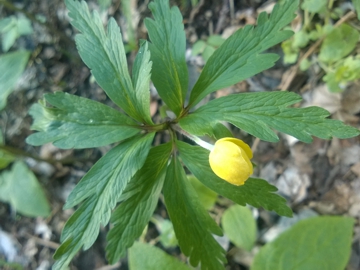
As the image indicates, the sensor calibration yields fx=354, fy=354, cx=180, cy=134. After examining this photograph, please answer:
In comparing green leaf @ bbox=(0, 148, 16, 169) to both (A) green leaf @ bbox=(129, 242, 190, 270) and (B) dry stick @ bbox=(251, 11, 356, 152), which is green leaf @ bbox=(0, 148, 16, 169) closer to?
(A) green leaf @ bbox=(129, 242, 190, 270)

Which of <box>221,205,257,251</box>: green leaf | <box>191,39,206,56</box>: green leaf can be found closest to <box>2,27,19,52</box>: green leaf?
<box>191,39,206,56</box>: green leaf

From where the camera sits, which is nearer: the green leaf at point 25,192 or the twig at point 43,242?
the green leaf at point 25,192

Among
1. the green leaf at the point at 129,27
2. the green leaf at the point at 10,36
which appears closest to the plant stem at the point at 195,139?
the green leaf at the point at 129,27

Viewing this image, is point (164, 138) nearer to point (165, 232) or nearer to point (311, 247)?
point (165, 232)

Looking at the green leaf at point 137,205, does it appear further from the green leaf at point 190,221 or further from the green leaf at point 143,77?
the green leaf at point 143,77

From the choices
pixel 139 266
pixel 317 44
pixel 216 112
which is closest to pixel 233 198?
pixel 216 112
